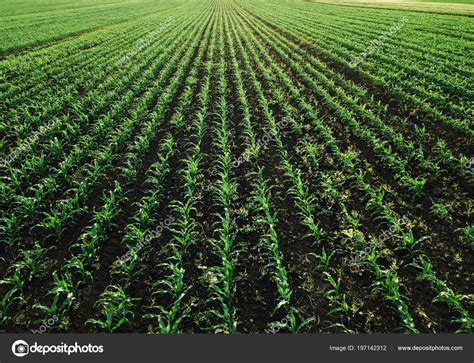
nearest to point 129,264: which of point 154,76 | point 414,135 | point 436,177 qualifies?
point 436,177

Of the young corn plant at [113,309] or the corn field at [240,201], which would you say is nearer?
the young corn plant at [113,309]

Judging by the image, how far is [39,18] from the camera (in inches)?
1227

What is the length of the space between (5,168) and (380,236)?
9095 mm

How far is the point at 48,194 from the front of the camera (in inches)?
259

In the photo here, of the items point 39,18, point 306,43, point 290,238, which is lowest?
point 290,238

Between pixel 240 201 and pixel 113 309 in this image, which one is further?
pixel 240 201

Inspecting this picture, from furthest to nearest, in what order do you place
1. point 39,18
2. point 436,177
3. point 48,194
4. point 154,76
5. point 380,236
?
1. point 39,18
2. point 154,76
3. point 436,177
4. point 48,194
5. point 380,236

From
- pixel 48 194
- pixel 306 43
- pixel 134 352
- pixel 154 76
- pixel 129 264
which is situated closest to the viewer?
pixel 134 352

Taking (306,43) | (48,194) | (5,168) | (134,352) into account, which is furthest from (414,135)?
(306,43)

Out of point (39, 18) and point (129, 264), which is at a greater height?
point (39, 18)

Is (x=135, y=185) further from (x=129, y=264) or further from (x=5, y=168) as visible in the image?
(x=5, y=168)

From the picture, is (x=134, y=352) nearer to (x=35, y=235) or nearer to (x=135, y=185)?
(x=35, y=235)

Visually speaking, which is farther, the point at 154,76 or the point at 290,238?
the point at 154,76

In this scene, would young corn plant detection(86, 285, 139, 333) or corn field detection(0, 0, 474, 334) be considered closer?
young corn plant detection(86, 285, 139, 333)
